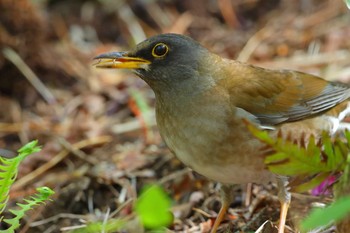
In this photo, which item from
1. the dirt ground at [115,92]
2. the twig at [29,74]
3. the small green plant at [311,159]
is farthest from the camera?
the twig at [29,74]

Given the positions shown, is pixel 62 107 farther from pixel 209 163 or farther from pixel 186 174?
pixel 209 163

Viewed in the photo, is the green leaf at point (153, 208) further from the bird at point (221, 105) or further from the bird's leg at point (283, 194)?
the bird's leg at point (283, 194)

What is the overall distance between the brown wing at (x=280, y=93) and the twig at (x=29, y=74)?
3.03m

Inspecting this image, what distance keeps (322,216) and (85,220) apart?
120 inches

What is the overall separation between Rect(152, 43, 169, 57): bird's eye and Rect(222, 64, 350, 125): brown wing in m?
0.46

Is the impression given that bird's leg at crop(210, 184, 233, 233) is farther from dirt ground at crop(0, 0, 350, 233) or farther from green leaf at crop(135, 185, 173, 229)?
green leaf at crop(135, 185, 173, 229)

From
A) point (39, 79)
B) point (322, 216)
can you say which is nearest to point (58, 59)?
point (39, 79)

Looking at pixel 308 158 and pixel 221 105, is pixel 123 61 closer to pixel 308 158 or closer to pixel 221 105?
pixel 221 105

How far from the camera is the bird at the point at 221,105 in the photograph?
4.16 m

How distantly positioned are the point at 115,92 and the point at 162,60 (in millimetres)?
2672

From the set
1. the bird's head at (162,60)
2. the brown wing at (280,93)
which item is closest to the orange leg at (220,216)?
the brown wing at (280,93)

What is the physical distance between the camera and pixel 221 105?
14.1 feet

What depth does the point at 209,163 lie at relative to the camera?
13.6ft

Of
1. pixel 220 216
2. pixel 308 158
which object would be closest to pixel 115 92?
pixel 220 216
